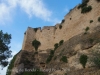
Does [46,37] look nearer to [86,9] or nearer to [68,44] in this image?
[68,44]

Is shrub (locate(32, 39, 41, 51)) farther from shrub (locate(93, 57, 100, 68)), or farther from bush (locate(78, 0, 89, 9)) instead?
shrub (locate(93, 57, 100, 68))

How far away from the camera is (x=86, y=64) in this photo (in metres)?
13.4

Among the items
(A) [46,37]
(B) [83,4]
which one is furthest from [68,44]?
(A) [46,37]

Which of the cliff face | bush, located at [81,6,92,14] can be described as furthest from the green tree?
bush, located at [81,6,92,14]

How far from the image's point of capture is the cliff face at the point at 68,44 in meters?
14.2

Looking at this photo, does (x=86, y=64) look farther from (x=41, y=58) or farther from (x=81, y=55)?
(x=41, y=58)

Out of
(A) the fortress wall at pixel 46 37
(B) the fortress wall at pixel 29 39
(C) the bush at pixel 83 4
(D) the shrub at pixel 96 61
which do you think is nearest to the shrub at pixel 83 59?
(D) the shrub at pixel 96 61

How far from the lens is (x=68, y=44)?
1752 cm

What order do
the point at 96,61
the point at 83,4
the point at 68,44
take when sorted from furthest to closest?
the point at 83,4 → the point at 68,44 → the point at 96,61

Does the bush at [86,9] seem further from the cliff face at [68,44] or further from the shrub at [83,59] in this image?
the shrub at [83,59]

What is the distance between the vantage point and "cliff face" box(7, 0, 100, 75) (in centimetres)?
1416

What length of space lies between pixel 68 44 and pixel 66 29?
3559 millimetres

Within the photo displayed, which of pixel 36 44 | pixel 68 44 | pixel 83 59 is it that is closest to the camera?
pixel 83 59

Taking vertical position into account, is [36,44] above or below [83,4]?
below
